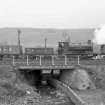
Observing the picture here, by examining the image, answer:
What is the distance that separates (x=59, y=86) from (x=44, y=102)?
5918 mm

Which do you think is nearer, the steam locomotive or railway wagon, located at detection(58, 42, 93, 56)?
the steam locomotive

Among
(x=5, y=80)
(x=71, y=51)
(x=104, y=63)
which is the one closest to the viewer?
(x=5, y=80)

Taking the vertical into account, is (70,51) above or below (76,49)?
below

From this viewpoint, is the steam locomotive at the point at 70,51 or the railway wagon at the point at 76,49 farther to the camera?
the railway wagon at the point at 76,49

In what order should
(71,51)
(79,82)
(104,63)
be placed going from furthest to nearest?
(71,51) → (104,63) → (79,82)

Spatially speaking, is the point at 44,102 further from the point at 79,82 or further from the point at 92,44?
the point at 92,44

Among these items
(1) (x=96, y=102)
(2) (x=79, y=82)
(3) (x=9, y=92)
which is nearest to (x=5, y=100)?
(3) (x=9, y=92)

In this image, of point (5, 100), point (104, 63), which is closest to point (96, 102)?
point (5, 100)

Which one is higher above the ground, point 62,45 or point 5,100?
point 62,45

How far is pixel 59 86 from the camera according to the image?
2619 centimetres

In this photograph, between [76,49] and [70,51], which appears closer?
[70,51]

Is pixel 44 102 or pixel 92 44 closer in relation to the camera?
pixel 44 102

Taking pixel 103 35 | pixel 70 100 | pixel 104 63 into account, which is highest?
pixel 103 35

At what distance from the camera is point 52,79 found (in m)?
30.7
